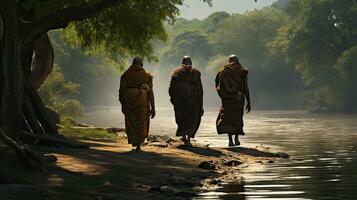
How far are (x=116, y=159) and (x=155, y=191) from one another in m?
3.12

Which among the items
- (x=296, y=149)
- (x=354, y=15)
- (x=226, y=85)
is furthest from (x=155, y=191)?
(x=354, y=15)

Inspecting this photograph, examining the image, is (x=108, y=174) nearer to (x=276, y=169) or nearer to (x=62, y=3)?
(x=276, y=169)

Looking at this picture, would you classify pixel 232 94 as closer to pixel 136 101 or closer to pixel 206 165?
pixel 136 101

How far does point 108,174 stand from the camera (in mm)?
10320

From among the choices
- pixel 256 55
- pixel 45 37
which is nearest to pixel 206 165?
pixel 45 37

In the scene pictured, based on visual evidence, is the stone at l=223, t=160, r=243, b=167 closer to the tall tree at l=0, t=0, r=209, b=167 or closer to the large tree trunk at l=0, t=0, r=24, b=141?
the tall tree at l=0, t=0, r=209, b=167

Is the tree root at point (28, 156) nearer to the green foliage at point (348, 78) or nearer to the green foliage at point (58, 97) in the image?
the green foliage at point (58, 97)

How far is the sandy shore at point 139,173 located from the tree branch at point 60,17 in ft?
7.84

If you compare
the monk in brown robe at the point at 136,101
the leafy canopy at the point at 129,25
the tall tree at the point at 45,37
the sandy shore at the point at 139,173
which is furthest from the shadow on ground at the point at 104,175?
the leafy canopy at the point at 129,25

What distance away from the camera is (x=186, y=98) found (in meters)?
16.1

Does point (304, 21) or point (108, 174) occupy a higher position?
point (304, 21)

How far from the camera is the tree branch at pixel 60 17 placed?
1315 centimetres

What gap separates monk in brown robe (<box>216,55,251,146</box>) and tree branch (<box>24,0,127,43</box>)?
4324mm

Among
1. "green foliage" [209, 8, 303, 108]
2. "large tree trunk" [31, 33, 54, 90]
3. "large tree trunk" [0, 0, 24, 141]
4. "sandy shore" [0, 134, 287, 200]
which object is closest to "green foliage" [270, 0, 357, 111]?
"green foliage" [209, 8, 303, 108]
